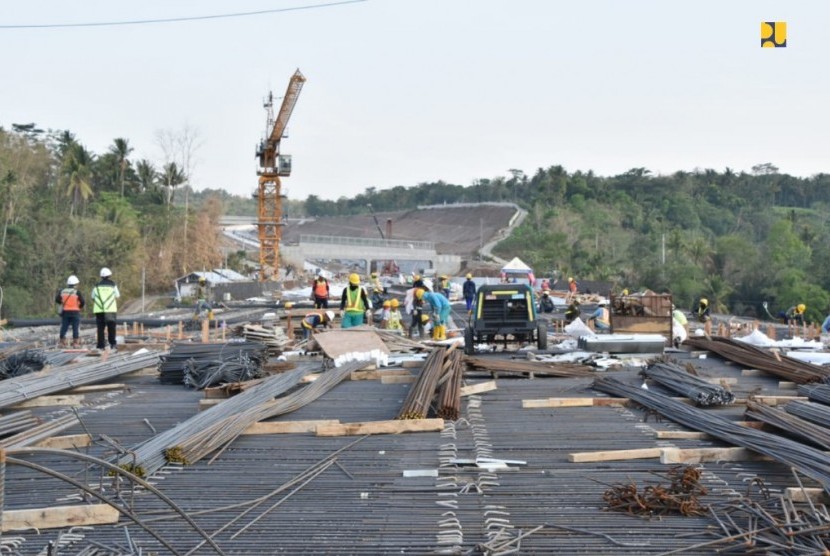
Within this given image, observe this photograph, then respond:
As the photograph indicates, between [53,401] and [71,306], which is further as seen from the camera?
[71,306]

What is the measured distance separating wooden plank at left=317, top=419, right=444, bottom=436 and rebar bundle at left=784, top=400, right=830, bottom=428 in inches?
119

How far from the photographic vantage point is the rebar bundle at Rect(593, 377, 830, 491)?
19.1 ft

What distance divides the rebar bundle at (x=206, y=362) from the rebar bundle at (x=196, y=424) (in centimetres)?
64

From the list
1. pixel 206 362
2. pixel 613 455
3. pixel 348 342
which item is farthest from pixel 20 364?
pixel 613 455

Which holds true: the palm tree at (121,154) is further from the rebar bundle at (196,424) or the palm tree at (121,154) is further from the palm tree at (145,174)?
the rebar bundle at (196,424)

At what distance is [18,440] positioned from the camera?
681cm

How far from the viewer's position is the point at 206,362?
11047 mm

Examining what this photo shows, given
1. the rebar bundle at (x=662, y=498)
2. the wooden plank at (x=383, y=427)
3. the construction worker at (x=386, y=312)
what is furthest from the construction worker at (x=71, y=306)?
the rebar bundle at (x=662, y=498)

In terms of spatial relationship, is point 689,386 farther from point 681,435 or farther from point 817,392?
point 681,435

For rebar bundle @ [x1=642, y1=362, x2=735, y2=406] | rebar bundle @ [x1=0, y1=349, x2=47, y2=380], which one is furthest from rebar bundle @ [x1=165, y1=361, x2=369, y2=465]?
rebar bundle @ [x1=642, y1=362, x2=735, y2=406]

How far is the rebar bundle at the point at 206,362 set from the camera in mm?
10764

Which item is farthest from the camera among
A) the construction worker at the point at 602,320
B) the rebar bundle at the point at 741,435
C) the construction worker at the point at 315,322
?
the construction worker at the point at 602,320

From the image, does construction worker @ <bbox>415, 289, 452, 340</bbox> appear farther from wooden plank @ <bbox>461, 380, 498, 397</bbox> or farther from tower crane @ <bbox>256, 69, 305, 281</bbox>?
tower crane @ <bbox>256, 69, 305, 281</bbox>

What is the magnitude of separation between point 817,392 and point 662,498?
4.47 m
